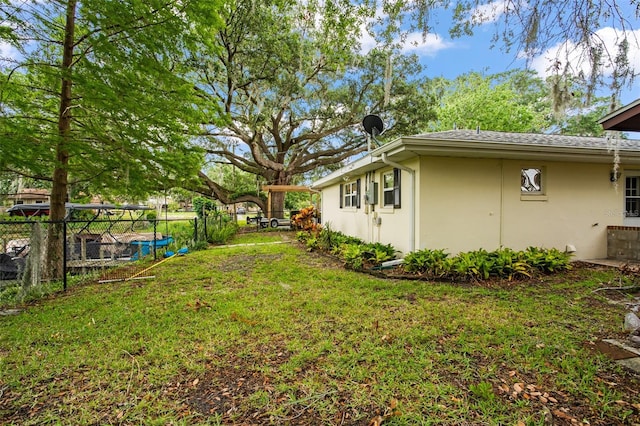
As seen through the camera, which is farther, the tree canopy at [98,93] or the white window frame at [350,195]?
the white window frame at [350,195]

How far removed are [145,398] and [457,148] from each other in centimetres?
585

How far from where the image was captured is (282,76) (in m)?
13.8

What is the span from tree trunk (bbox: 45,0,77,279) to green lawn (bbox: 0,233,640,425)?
1185 millimetres

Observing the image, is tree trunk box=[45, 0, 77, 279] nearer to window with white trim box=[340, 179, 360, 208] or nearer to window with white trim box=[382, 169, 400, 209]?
window with white trim box=[382, 169, 400, 209]

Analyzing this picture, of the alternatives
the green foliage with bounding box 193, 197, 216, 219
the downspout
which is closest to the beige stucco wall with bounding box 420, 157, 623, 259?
the downspout

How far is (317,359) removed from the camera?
9.08 ft

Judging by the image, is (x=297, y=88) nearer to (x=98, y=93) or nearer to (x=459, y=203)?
(x=459, y=203)

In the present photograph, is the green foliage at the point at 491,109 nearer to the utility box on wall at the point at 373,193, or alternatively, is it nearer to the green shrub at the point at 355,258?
the utility box on wall at the point at 373,193

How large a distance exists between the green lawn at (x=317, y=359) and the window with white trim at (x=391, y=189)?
9.18 feet

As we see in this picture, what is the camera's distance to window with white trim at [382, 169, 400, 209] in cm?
713

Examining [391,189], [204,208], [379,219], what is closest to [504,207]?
[391,189]

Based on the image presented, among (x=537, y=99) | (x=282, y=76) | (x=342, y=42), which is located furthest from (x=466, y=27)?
Answer: (x=537, y=99)

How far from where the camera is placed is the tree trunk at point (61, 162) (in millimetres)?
4875

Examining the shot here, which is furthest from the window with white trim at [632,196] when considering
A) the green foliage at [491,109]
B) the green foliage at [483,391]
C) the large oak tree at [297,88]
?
the green foliage at [491,109]
